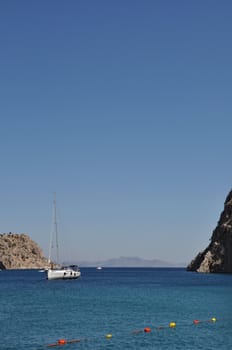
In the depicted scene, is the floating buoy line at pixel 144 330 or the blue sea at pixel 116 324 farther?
the blue sea at pixel 116 324

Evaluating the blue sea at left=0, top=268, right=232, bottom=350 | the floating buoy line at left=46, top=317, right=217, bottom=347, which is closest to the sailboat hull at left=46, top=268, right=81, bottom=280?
the blue sea at left=0, top=268, right=232, bottom=350

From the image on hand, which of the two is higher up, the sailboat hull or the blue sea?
the sailboat hull

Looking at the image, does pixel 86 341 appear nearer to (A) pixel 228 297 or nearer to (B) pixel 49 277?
(A) pixel 228 297

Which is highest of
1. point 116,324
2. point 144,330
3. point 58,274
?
point 58,274

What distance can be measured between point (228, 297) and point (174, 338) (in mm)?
52330

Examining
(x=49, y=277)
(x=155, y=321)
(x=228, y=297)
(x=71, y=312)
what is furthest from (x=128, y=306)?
(x=49, y=277)

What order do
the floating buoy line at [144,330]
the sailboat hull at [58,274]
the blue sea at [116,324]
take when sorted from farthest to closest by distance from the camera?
the sailboat hull at [58,274], the blue sea at [116,324], the floating buoy line at [144,330]

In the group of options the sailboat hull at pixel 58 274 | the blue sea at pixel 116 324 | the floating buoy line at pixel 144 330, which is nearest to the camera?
the floating buoy line at pixel 144 330

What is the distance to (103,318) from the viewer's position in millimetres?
70875

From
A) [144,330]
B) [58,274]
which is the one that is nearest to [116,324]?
[144,330]

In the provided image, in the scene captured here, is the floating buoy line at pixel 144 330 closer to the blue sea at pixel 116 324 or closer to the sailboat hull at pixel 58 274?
the blue sea at pixel 116 324

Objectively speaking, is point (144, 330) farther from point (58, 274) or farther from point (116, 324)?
point (58, 274)

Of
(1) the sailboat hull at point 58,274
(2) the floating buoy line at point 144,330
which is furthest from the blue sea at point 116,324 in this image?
(1) the sailboat hull at point 58,274

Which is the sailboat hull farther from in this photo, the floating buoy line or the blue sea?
the floating buoy line
